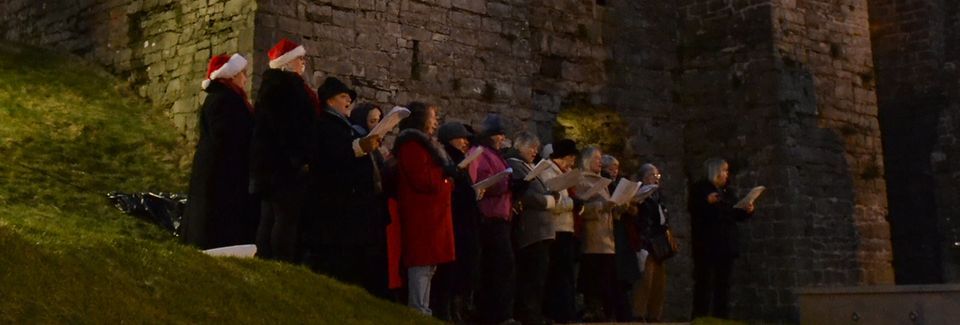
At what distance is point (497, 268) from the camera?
27.4 ft

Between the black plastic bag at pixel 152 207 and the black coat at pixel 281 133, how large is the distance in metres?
3.01

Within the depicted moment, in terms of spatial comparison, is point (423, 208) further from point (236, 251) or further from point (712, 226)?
point (712, 226)

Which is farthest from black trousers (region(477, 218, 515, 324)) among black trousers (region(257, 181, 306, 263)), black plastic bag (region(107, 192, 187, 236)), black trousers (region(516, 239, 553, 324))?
black plastic bag (region(107, 192, 187, 236))

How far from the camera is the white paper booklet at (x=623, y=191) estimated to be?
9.52 metres

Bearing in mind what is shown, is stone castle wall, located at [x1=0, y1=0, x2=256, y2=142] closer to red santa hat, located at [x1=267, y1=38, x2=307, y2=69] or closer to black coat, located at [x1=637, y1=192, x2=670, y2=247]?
red santa hat, located at [x1=267, y1=38, x2=307, y2=69]

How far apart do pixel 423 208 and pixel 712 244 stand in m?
3.60

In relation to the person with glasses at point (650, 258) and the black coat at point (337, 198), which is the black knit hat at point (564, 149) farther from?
the black coat at point (337, 198)

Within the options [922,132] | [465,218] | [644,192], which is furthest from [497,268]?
[922,132]

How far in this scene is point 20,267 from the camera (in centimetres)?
545

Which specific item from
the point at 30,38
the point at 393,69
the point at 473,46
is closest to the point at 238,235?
the point at 393,69

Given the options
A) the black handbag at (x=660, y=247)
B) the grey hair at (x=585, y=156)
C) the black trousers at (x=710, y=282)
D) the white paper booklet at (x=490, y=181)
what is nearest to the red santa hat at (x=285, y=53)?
the white paper booklet at (x=490, y=181)

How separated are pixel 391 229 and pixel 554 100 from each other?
20.2ft

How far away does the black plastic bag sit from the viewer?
10.3 m

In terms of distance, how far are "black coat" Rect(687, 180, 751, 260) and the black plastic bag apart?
4194 millimetres
